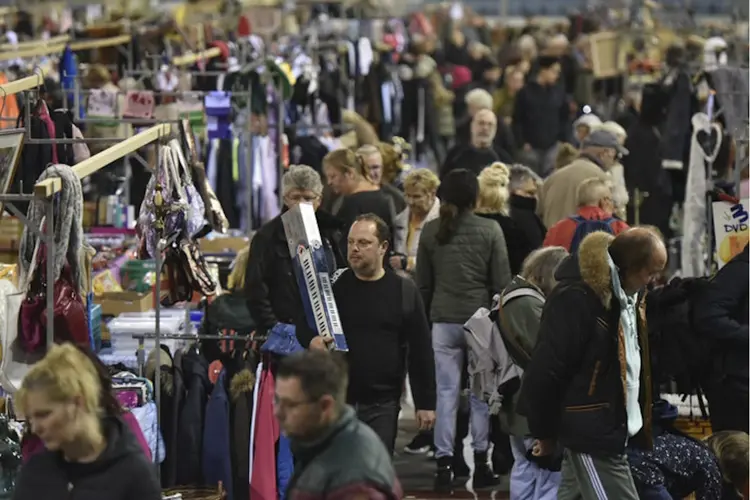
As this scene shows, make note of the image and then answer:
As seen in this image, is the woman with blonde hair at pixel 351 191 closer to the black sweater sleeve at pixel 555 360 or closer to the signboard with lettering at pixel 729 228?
the signboard with lettering at pixel 729 228

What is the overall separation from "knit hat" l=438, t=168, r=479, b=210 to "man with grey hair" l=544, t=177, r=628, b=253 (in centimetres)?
49

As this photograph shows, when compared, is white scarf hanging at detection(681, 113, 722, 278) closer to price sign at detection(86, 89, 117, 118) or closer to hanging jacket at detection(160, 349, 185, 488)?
price sign at detection(86, 89, 117, 118)

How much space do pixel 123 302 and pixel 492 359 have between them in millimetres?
2017

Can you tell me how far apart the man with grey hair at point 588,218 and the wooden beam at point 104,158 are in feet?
7.16

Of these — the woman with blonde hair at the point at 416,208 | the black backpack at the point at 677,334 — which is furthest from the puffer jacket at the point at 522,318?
the woman with blonde hair at the point at 416,208

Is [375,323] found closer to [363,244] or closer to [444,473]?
[363,244]

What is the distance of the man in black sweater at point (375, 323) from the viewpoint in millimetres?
6918

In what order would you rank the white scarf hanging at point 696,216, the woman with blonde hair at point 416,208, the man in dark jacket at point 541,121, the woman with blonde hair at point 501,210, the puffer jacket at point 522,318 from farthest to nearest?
the man in dark jacket at point 541,121, the white scarf hanging at point 696,216, the woman with blonde hair at point 416,208, the woman with blonde hair at point 501,210, the puffer jacket at point 522,318

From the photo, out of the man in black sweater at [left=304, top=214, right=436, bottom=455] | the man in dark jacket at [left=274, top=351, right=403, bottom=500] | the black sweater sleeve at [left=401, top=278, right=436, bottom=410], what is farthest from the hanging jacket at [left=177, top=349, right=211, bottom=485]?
the man in dark jacket at [left=274, top=351, right=403, bottom=500]

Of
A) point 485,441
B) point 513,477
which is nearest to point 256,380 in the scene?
point 513,477

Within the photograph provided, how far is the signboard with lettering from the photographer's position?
8562 mm

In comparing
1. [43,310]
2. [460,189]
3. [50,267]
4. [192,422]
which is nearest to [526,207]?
[460,189]

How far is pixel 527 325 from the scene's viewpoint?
7.35 meters

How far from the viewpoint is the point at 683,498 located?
7082 mm
